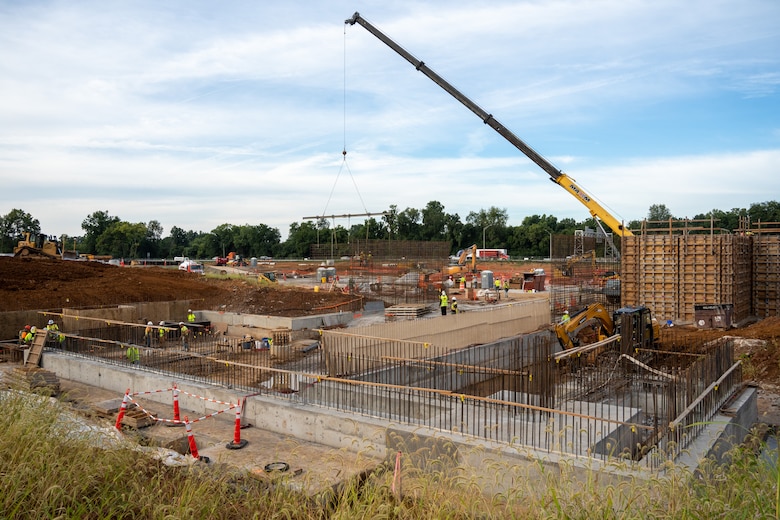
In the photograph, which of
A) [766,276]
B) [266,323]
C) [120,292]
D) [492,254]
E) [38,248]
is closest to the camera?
[266,323]

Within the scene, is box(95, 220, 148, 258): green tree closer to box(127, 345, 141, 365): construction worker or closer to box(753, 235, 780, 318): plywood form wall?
box(127, 345, 141, 365): construction worker

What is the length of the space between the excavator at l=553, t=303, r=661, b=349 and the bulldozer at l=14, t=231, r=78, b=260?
133 feet

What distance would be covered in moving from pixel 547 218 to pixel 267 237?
54.4m

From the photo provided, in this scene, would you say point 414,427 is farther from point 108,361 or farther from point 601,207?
point 601,207

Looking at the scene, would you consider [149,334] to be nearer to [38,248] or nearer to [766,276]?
[766,276]

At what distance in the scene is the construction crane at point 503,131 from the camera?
30.9 meters

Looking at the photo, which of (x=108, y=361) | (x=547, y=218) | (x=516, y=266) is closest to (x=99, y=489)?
(x=108, y=361)

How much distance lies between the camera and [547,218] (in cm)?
10806

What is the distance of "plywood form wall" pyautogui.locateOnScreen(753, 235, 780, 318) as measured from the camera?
2721 centimetres

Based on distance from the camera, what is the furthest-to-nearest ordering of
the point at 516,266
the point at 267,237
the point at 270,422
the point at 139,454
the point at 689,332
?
the point at 267,237
the point at 516,266
the point at 689,332
the point at 270,422
the point at 139,454

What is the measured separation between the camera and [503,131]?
102 feet

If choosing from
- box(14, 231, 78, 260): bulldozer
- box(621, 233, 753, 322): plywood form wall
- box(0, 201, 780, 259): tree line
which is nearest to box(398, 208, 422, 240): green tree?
box(0, 201, 780, 259): tree line

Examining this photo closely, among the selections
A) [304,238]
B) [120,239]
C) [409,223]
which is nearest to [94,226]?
[120,239]

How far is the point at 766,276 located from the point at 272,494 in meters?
28.7
